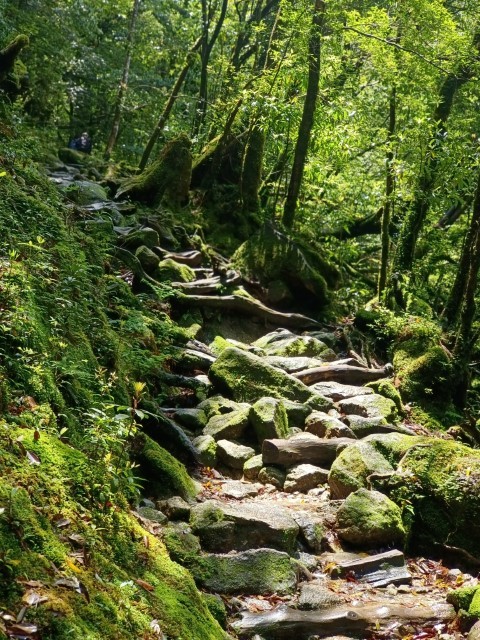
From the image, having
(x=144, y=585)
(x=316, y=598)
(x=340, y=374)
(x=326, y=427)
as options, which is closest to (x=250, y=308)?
(x=340, y=374)

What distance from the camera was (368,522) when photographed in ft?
22.6

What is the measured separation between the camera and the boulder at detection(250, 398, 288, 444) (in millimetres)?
8438

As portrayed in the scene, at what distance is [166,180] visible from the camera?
15.6m

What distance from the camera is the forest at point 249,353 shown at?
4.10 m

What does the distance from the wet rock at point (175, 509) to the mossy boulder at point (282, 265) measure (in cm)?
794

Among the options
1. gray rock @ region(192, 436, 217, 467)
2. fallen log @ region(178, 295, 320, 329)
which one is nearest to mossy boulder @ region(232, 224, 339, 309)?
fallen log @ region(178, 295, 320, 329)

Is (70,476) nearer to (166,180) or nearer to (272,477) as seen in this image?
(272,477)

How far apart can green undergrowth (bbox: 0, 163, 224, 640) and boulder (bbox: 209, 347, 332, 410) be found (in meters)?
2.30

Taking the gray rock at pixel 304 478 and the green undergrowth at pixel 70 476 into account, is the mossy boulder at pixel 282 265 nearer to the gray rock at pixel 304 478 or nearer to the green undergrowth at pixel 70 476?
the gray rock at pixel 304 478

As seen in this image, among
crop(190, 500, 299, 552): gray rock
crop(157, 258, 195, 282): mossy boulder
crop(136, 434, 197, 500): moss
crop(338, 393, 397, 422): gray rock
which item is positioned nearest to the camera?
crop(190, 500, 299, 552): gray rock

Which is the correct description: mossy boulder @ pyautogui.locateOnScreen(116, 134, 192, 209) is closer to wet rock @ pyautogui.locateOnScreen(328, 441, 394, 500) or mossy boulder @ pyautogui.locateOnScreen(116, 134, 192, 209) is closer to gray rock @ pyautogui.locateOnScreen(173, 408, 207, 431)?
gray rock @ pyautogui.locateOnScreen(173, 408, 207, 431)

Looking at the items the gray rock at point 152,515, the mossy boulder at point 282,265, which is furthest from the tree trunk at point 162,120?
the gray rock at point 152,515

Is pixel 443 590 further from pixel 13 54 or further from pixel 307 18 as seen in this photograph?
pixel 13 54

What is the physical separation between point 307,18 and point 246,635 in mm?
13184
